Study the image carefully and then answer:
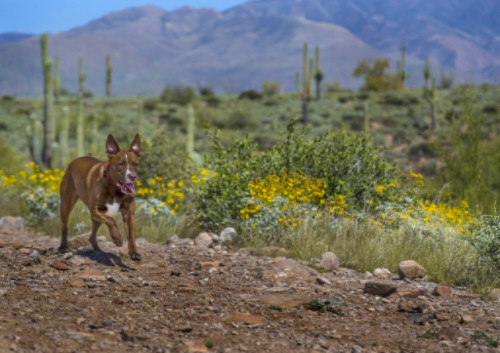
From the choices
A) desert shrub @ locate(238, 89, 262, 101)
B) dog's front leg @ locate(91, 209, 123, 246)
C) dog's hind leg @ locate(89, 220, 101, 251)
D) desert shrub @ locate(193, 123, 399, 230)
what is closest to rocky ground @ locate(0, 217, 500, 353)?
dog's hind leg @ locate(89, 220, 101, 251)

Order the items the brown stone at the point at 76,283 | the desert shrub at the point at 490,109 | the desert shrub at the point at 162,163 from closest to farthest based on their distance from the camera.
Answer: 1. the brown stone at the point at 76,283
2. the desert shrub at the point at 162,163
3. the desert shrub at the point at 490,109

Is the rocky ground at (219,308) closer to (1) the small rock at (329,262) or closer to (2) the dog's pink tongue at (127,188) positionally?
(1) the small rock at (329,262)

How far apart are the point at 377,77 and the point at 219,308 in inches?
2484

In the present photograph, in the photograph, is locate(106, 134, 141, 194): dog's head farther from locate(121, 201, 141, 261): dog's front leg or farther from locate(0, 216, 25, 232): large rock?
locate(0, 216, 25, 232): large rock

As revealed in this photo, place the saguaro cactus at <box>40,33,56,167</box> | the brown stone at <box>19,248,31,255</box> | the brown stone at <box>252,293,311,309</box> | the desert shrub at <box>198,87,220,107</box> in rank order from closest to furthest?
1. the brown stone at <box>252,293,311,309</box>
2. the brown stone at <box>19,248,31,255</box>
3. the saguaro cactus at <box>40,33,56,167</box>
4. the desert shrub at <box>198,87,220,107</box>

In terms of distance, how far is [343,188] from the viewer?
997cm

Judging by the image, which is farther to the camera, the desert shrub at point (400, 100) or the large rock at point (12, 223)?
the desert shrub at point (400, 100)

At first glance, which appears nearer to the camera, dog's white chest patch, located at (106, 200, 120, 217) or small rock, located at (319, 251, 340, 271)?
dog's white chest patch, located at (106, 200, 120, 217)

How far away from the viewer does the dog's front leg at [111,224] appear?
698 cm

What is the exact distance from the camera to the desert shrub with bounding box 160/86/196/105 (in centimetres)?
5750

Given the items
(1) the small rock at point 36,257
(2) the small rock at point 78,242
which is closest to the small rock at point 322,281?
(1) the small rock at point 36,257

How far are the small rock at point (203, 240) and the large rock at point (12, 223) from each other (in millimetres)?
3452

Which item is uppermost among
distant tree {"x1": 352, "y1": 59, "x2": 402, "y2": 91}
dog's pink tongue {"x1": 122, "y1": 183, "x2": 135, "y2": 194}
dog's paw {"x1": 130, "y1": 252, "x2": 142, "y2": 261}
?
distant tree {"x1": 352, "y1": 59, "x2": 402, "y2": 91}

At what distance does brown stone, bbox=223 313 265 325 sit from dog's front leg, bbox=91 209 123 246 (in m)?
1.56
